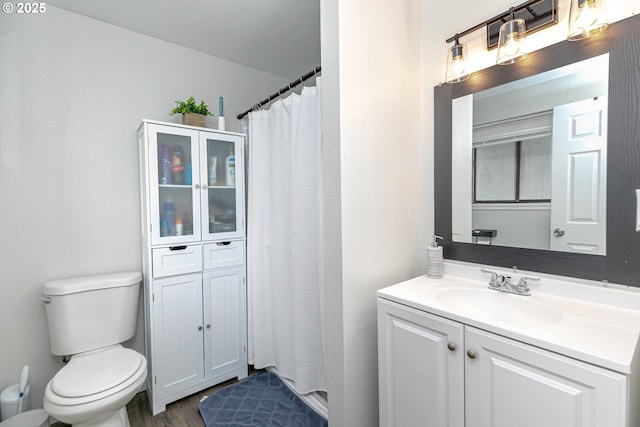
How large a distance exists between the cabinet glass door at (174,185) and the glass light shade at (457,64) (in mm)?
1587

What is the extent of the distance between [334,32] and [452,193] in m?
0.95

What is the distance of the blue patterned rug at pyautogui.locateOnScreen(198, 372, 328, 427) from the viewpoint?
1630 millimetres

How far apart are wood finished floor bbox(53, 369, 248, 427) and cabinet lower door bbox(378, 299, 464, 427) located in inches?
48.6

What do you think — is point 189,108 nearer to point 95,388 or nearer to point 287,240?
point 287,240

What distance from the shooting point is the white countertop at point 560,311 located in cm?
72

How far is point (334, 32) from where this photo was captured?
Answer: 117cm

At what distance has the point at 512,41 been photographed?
1.14 metres

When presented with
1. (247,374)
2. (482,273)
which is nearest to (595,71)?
(482,273)

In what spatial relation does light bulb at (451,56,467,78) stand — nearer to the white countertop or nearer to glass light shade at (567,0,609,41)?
glass light shade at (567,0,609,41)

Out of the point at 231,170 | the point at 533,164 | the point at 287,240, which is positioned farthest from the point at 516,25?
the point at 231,170

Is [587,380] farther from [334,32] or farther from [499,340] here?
[334,32]

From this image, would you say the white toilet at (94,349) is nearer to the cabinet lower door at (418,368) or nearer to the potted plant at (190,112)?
the potted plant at (190,112)

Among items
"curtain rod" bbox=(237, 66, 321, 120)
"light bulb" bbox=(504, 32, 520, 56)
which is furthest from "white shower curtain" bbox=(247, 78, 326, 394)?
"light bulb" bbox=(504, 32, 520, 56)

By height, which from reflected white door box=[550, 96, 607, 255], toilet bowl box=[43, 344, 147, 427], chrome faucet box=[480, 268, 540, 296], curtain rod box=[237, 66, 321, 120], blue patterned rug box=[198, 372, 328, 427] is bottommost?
blue patterned rug box=[198, 372, 328, 427]
